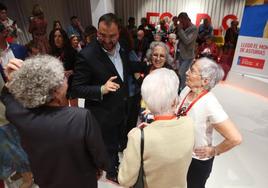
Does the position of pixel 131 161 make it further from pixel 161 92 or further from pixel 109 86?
pixel 109 86

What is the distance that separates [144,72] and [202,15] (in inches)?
292

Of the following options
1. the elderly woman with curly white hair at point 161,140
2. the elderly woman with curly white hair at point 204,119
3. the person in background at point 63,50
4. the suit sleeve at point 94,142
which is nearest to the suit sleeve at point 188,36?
the person in background at point 63,50

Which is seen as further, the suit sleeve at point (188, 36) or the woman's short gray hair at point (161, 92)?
the suit sleeve at point (188, 36)

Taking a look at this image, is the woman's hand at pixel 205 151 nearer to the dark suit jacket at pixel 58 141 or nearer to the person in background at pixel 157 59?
the dark suit jacket at pixel 58 141

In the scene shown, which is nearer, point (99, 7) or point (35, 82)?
point (35, 82)

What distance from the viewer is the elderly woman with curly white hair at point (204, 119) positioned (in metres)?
1.26

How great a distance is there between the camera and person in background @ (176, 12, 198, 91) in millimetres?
3843

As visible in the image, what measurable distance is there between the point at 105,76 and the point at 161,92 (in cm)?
83

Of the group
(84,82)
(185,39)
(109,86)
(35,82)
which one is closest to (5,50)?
(84,82)

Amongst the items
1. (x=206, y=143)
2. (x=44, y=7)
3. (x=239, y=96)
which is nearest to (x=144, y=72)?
(x=206, y=143)

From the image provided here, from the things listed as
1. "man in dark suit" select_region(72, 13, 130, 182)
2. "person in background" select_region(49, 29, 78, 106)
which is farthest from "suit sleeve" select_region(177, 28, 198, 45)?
"man in dark suit" select_region(72, 13, 130, 182)

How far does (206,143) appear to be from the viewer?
4.58ft

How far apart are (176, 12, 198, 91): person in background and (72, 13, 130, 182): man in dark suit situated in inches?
82.9

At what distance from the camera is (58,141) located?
103 cm
